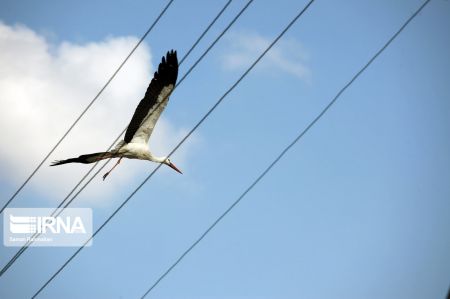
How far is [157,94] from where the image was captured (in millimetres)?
13758

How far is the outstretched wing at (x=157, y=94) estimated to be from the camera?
1367 centimetres

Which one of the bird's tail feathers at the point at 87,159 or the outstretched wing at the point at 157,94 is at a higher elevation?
the outstretched wing at the point at 157,94

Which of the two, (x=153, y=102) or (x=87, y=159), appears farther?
(x=153, y=102)

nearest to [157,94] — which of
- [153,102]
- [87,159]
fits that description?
[153,102]

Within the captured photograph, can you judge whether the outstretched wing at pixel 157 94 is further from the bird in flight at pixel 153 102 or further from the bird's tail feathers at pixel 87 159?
the bird's tail feathers at pixel 87 159

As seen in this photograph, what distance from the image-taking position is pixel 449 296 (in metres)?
4.91

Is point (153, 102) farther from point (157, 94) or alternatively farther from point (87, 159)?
point (87, 159)

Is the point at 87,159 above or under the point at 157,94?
under

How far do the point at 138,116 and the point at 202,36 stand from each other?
6.03 m

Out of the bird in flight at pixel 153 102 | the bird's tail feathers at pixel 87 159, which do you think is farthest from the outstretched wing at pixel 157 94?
the bird's tail feathers at pixel 87 159

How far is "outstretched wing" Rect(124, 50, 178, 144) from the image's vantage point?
13.7 metres

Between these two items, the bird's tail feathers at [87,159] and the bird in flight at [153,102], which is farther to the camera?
the bird in flight at [153,102]

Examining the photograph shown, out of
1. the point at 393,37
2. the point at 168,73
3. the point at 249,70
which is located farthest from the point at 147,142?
the point at 393,37

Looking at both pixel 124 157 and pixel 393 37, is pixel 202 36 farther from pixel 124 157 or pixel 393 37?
pixel 124 157
